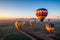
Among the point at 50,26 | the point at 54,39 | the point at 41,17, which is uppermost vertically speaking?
the point at 41,17

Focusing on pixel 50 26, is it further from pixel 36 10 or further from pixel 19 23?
pixel 19 23

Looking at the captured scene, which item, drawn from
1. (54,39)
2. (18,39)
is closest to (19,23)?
(18,39)

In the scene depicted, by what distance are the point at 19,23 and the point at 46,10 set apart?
60.8 ft

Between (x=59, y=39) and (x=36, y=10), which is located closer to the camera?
(x=36, y=10)

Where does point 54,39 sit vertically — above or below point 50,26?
below

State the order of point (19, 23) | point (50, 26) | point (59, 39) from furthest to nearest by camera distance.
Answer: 1. point (19, 23)
2. point (50, 26)
3. point (59, 39)

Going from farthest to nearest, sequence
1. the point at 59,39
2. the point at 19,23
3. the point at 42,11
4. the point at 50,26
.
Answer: the point at 19,23
the point at 50,26
the point at 59,39
the point at 42,11

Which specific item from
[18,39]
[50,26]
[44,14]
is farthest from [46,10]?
[18,39]

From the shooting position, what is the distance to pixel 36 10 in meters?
34.4

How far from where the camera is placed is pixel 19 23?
50.1 m

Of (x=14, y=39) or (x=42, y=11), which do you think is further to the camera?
(x=14, y=39)

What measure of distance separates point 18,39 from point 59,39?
1156 cm

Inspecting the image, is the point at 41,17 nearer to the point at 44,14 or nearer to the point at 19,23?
the point at 44,14

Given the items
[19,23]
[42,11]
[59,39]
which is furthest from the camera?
[19,23]
